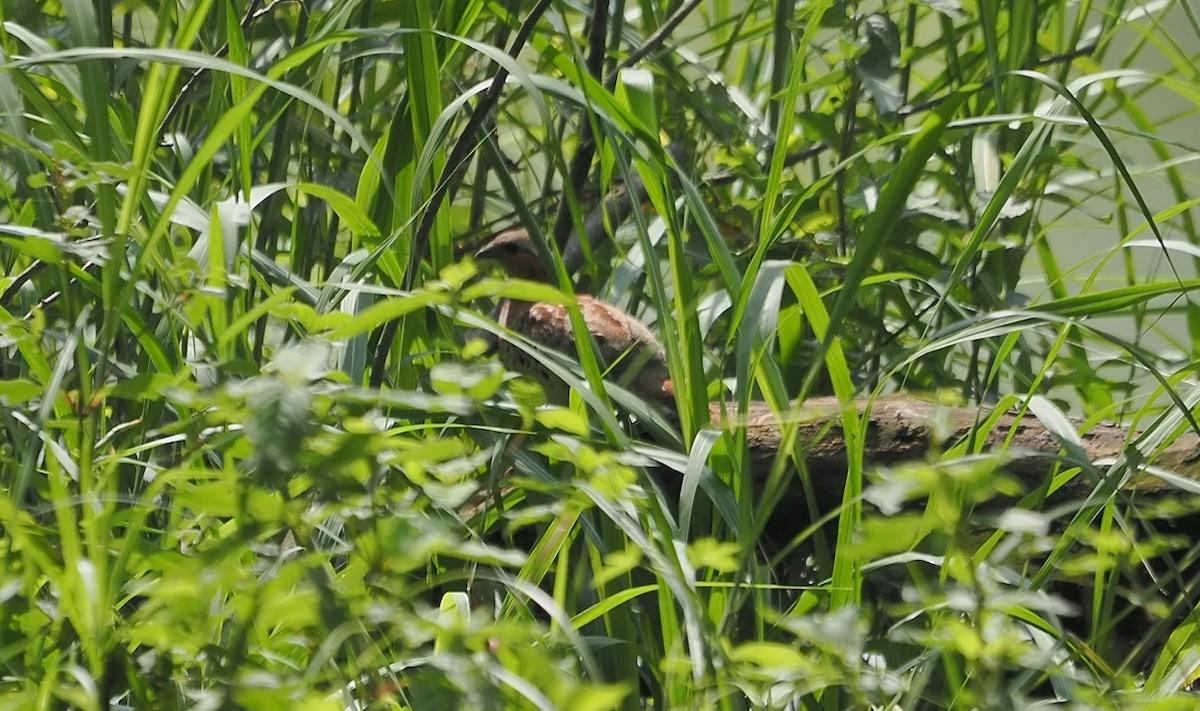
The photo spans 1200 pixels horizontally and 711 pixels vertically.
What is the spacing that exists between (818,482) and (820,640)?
2.65ft

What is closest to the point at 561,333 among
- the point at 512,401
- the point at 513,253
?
the point at 513,253

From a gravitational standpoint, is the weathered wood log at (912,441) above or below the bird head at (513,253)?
above

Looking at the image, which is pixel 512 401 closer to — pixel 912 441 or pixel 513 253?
pixel 912 441

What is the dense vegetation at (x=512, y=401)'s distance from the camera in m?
0.53

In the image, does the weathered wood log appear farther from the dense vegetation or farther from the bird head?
the bird head

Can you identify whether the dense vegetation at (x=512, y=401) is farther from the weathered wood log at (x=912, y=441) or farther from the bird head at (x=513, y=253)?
the bird head at (x=513, y=253)

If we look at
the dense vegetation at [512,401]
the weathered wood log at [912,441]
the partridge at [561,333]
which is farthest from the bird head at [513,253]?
the weathered wood log at [912,441]

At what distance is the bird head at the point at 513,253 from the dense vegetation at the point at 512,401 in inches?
8.6

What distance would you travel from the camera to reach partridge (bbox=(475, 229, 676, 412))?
162 centimetres

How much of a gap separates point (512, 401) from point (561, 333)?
1090mm

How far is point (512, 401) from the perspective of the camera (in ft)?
2.88

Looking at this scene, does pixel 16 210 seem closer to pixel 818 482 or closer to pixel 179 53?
pixel 179 53

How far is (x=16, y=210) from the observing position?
123 cm

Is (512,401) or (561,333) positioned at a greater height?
(512,401)
